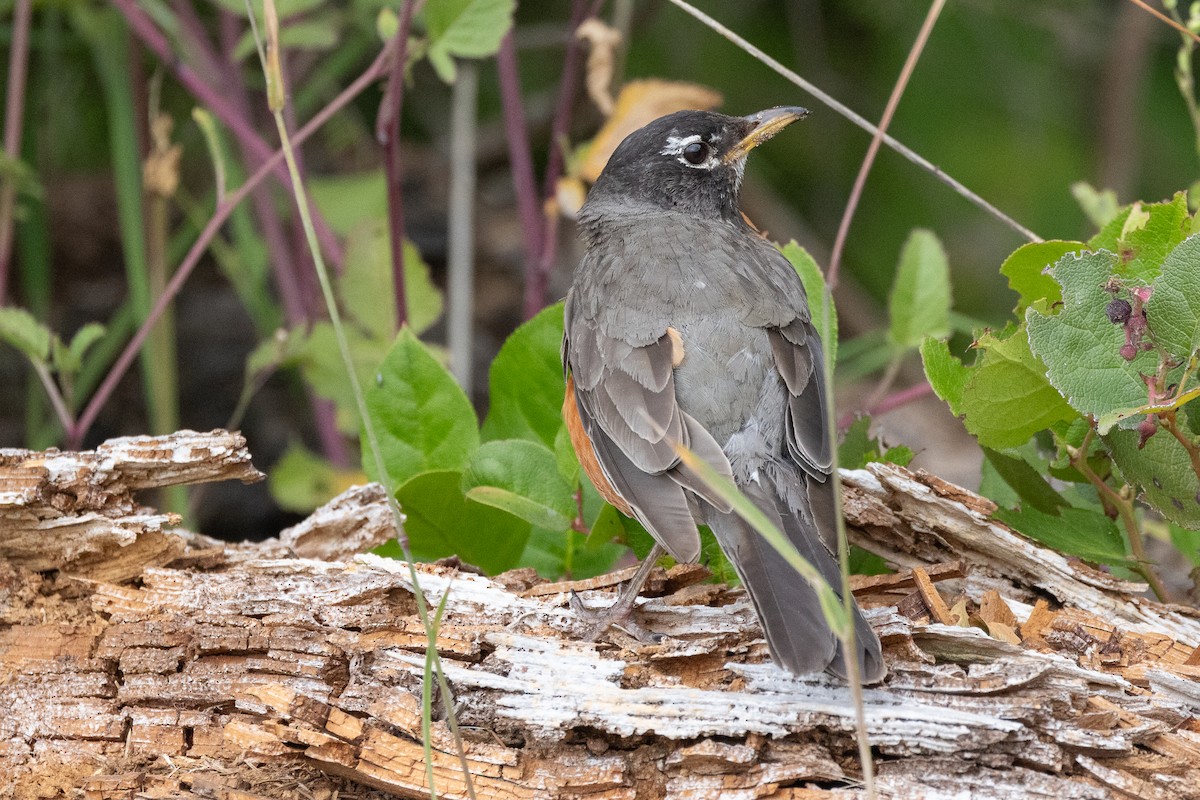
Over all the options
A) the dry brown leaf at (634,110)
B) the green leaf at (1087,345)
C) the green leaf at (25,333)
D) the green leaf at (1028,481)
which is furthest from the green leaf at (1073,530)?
the green leaf at (25,333)

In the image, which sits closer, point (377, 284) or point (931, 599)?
point (931, 599)

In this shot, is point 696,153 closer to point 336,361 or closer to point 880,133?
point 880,133

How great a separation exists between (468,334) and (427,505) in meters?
1.74

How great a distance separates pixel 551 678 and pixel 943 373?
1244mm

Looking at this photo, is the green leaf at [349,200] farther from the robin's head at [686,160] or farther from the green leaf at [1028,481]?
the green leaf at [1028,481]

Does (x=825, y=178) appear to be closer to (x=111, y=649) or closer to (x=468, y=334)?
(x=468, y=334)

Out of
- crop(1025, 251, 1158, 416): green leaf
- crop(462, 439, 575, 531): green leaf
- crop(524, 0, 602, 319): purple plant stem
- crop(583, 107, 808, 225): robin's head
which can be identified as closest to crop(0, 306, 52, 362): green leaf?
crop(462, 439, 575, 531): green leaf

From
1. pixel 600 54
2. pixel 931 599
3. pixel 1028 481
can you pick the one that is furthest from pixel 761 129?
pixel 931 599

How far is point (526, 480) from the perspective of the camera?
3.31 meters

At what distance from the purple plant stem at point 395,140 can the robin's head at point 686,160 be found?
66 cm

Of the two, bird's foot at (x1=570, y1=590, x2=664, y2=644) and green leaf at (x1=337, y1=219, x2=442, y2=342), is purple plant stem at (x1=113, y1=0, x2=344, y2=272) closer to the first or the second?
green leaf at (x1=337, y1=219, x2=442, y2=342)

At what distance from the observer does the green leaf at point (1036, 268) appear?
2.98 meters

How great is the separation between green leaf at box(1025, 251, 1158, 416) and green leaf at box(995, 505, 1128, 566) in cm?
48

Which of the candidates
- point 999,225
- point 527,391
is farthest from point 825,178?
point 527,391
